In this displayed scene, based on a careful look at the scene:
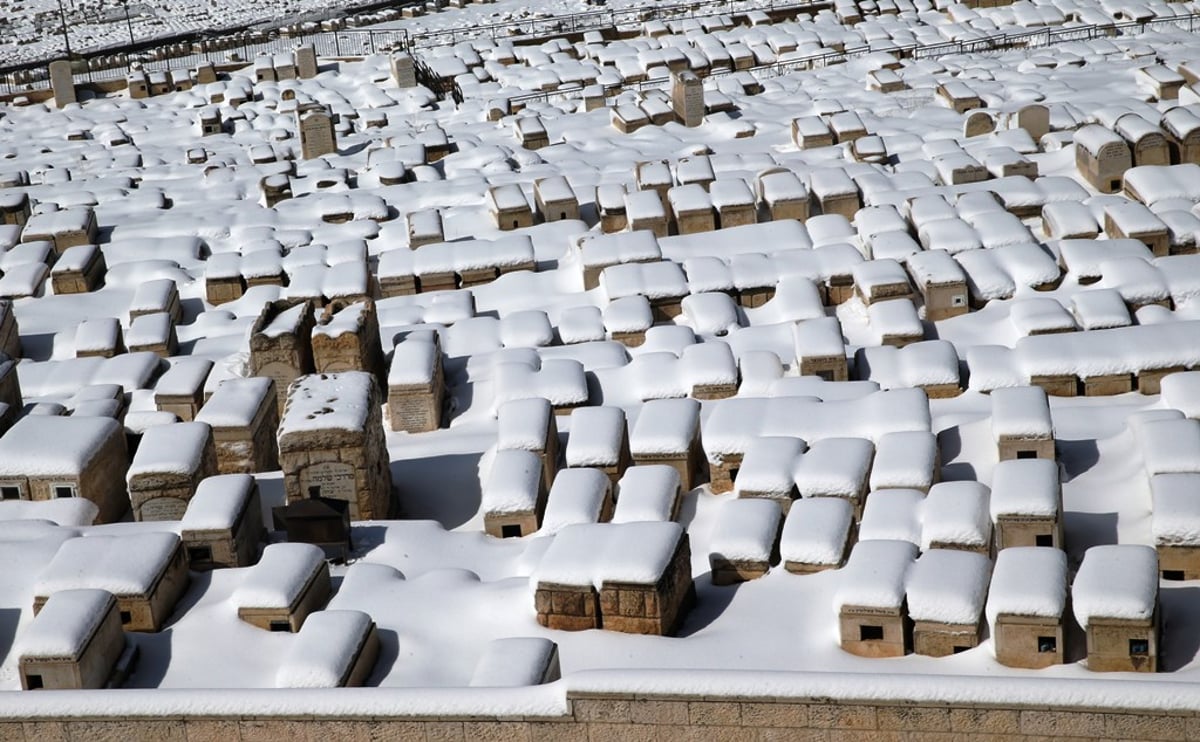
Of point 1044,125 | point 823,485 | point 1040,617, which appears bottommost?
point 1044,125

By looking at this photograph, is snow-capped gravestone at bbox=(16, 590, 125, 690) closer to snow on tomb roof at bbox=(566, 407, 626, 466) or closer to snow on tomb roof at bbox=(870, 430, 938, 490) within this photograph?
snow on tomb roof at bbox=(566, 407, 626, 466)

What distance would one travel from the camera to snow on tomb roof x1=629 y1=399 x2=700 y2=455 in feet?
57.3

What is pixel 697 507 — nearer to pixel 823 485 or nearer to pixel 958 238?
pixel 823 485

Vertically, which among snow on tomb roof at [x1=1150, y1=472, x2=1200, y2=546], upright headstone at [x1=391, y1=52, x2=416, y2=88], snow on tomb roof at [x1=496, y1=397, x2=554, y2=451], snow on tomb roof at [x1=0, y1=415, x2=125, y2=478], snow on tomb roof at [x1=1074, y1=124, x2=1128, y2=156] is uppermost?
snow on tomb roof at [x1=1150, y1=472, x2=1200, y2=546]

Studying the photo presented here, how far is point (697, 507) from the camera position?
17.1 m

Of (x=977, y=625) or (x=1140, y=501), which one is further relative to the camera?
(x=1140, y=501)

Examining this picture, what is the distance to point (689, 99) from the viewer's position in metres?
34.3

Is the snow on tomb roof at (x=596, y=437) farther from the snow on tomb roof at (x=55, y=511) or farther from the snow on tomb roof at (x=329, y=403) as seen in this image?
the snow on tomb roof at (x=55, y=511)

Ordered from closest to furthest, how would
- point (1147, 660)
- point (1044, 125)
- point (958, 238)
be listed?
point (1147, 660)
point (958, 238)
point (1044, 125)

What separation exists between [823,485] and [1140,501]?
315cm

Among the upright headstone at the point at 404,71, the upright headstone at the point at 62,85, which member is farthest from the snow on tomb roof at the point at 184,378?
the upright headstone at the point at 62,85

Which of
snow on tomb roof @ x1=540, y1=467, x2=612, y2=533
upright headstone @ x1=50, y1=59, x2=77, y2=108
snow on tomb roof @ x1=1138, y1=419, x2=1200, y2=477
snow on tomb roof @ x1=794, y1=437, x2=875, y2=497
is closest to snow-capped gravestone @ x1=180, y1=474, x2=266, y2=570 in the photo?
snow on tomb roof @ x1=540, y1=467, x2=612, y2=533

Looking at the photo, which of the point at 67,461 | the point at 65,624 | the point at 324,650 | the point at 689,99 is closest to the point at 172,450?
the point at 67,461

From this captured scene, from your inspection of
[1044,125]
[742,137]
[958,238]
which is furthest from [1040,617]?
[742,137]
